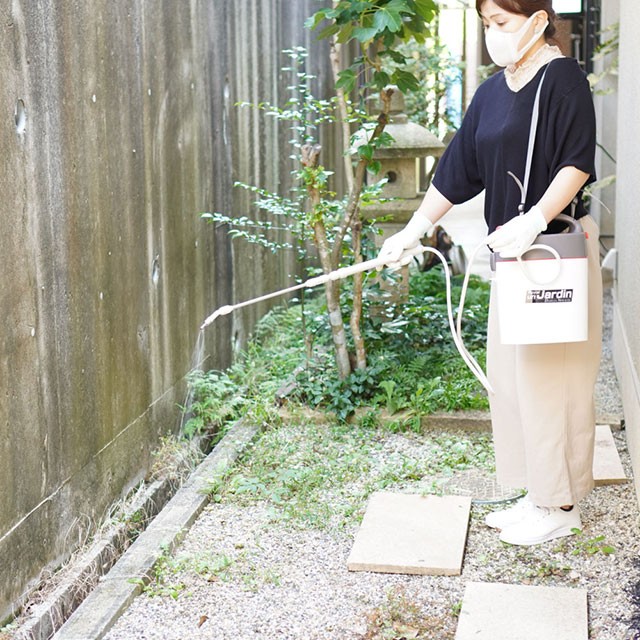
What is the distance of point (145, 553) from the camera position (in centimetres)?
310

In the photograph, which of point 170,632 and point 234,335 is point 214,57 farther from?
point 170,632

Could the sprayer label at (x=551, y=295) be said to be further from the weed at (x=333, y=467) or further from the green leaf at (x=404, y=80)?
the green leaf at (x=404, y=80)

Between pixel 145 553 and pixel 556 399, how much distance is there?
136 centimetres

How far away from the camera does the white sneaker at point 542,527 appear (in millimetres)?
3094

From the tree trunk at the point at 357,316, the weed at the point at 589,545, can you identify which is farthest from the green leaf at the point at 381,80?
the weed at the point at 589,545

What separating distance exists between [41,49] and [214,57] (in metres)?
2.05

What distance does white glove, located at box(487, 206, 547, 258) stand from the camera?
268 cm

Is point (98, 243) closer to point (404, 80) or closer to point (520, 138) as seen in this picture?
point (520, 138)

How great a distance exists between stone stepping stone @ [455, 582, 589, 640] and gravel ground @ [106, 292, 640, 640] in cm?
5

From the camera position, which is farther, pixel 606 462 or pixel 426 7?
pixel 426 7

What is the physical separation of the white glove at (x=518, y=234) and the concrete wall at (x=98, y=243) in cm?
133

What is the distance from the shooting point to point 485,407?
432cm

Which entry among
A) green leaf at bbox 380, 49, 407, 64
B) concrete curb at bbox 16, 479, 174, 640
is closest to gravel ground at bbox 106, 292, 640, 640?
concrete curb at bbox 16, 479, 174, 640

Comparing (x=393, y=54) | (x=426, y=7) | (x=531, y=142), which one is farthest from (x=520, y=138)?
(x=393, y=54)
